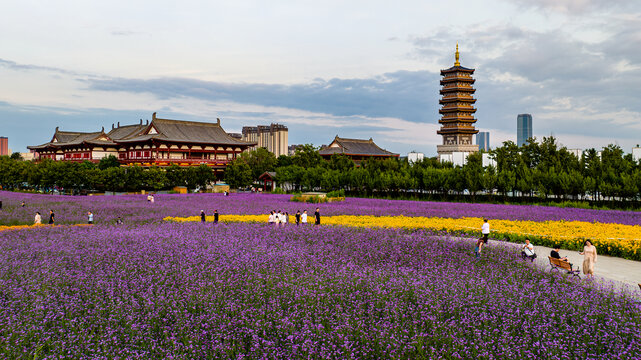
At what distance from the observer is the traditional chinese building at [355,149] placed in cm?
8094

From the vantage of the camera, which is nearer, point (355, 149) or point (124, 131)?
point (124, 131)

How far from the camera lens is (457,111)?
77938 mm

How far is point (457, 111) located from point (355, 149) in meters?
20.8

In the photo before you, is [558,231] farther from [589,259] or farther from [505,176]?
[505,176]

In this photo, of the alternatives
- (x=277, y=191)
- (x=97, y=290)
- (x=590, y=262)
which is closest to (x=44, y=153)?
(x=277, y=191)

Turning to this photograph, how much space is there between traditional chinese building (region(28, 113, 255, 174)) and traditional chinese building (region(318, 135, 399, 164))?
17500 millimetres

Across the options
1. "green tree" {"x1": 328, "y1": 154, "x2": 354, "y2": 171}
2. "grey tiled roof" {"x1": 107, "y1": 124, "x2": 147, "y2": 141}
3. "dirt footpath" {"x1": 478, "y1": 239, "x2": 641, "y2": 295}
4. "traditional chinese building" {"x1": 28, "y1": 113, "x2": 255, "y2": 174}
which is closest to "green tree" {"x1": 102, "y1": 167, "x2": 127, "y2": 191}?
"traditional chinese building" {"x1": 28, "y1": 113, "x2": 255, "y2": 174}

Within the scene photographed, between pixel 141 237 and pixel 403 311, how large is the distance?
10.9m

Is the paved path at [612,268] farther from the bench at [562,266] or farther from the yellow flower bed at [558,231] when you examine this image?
the yellow flower bed at [558,231]

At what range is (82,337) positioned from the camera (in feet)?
21.0

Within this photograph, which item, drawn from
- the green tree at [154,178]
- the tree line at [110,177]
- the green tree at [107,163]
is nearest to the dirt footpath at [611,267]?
the green tree at [154,178]

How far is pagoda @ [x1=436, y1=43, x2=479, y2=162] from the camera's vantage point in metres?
77.4

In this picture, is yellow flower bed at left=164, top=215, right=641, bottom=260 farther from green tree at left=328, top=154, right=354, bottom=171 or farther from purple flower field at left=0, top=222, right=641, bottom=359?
green tree at left=328, top=154, right=354, bottom=171

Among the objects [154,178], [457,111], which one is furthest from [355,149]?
[154,178]
